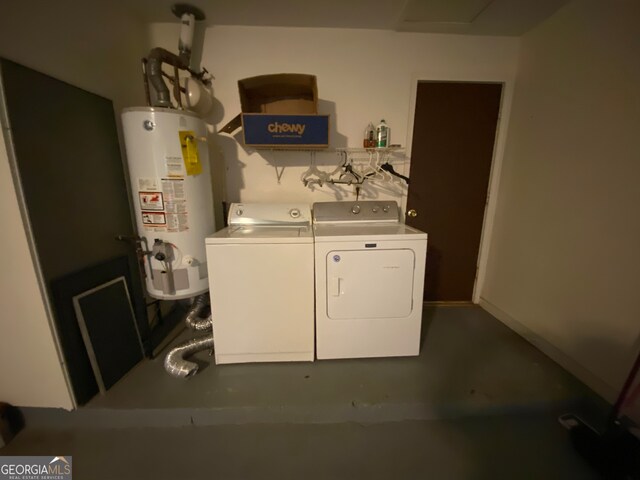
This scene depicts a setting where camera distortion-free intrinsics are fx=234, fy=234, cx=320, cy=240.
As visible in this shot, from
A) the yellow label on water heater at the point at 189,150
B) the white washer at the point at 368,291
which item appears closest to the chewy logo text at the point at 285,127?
the yellow label on water heater at the point at 189,150

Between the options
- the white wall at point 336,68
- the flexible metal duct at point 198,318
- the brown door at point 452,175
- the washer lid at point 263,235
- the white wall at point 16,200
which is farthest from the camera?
the brown door at point 452,175

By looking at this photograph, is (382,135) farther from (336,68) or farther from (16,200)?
(16,200)

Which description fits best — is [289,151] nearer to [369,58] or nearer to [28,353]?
[369,58]

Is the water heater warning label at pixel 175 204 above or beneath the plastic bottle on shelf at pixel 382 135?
beneath

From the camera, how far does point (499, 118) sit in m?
2.09

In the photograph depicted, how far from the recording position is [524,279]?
1929 mm

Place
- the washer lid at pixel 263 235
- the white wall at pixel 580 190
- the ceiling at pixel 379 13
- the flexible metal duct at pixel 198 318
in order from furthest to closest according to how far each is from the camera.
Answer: the flexible metal duct at pixel 198 318, the ceiling at pixel 379 13, the washer lid at pixel 263 235, the white wall at pixel 580 190

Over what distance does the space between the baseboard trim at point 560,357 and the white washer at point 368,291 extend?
0.99 m

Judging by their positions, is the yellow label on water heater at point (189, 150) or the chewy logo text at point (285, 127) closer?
the yellow label on water heater at point (189, 150)

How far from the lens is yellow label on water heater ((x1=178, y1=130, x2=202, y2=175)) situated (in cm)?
145

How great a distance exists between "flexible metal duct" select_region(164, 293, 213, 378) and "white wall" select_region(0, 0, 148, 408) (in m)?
0.49

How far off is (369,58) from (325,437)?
2720mm

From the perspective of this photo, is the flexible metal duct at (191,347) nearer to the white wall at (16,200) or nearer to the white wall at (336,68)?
the white wall at (16,200)

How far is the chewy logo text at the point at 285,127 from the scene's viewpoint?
5.54ft
